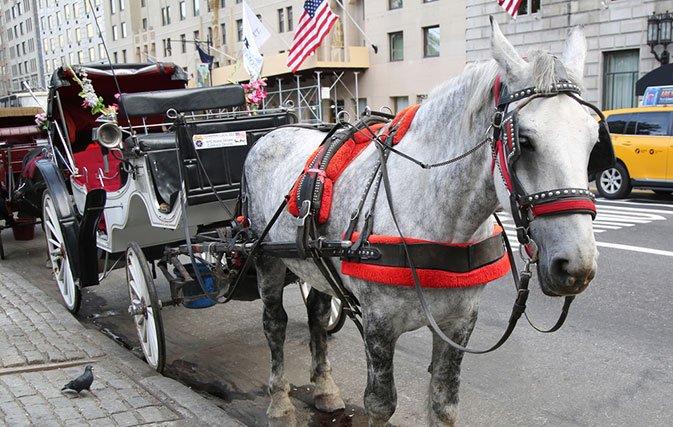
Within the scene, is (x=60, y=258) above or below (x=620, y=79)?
below

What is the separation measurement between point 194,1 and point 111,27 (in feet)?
61.1

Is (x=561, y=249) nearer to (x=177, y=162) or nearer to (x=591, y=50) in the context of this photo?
(x=177, y=162)

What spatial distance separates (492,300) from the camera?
6.54 m

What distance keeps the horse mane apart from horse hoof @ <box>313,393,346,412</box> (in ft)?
7.84

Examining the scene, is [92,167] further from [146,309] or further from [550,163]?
[550,163]

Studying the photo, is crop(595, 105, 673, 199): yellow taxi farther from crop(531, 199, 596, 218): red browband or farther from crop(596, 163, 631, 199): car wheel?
crop(531, 199, 596, 218): red browband

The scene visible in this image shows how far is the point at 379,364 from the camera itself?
3012mm

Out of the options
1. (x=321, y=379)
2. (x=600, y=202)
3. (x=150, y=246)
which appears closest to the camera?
(x=321, y=379)

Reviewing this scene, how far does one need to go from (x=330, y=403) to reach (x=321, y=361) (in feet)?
1.00

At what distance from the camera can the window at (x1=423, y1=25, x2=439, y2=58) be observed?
28.5 meters

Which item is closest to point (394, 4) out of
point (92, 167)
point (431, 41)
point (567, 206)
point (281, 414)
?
point (431, 41)

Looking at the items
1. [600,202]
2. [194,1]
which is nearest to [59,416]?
[600,202]

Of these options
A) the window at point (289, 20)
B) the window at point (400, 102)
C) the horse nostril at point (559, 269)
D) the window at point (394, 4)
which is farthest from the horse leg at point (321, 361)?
the window at point (289, 20)

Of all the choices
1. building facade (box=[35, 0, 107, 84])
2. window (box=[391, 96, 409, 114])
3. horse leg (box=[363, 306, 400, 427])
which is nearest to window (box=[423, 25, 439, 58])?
window (box=[391, 96, 409, 114])
